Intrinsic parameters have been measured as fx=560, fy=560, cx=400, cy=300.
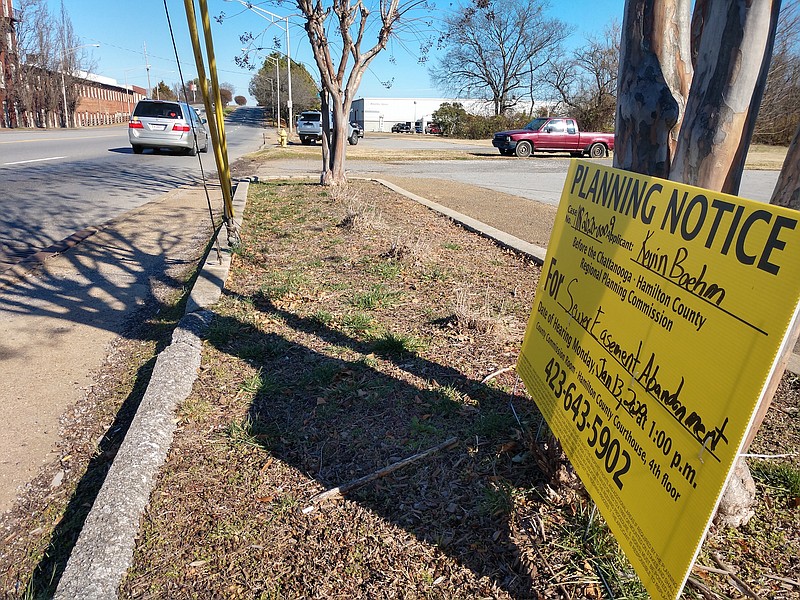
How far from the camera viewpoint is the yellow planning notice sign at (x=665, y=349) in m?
1.32

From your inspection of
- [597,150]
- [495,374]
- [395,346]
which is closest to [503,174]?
[597,150]

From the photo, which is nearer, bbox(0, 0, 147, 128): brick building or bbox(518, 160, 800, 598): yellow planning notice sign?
bbox(518, 160, 800, 598): yellow planning notice sign

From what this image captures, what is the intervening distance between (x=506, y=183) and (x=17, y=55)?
47.9 m

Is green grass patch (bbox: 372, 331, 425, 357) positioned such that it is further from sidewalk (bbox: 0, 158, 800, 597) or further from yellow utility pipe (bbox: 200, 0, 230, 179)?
yellow utility pipe (bbox: 200, 0, 230, 179)

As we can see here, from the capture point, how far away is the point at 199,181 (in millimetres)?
14023

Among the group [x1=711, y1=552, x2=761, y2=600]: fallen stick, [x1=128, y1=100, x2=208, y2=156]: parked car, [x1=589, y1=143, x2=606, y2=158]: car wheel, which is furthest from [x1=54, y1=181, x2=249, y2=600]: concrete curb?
[x1=589, y1=143, x2=606, y2=158]: car wheel

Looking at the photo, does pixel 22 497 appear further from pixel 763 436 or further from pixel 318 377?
pixel 763 436

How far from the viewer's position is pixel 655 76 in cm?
227

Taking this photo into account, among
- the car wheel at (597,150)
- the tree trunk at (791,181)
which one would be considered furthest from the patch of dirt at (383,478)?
the car wheel at (597,150)

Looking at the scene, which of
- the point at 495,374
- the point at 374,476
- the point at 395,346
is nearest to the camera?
the point at 374,476

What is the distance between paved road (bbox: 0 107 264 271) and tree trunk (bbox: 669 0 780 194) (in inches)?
272

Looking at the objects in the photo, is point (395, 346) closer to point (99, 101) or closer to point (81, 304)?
point (81, 304)

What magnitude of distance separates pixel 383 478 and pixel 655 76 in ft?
6.74

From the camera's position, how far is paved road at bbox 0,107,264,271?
799cm
